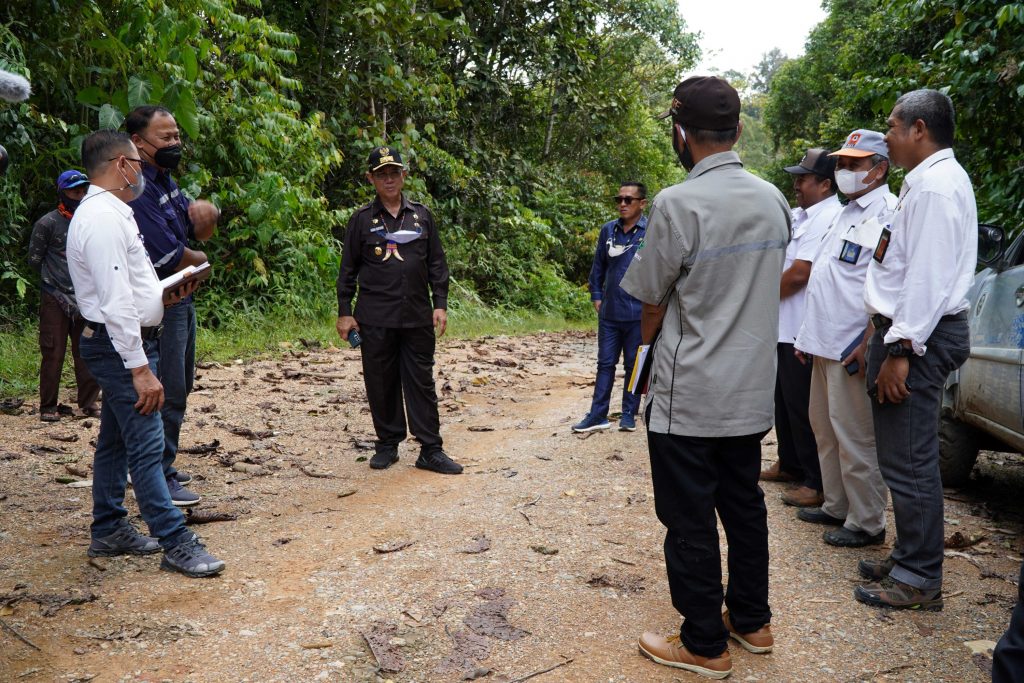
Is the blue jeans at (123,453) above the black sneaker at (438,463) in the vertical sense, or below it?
above

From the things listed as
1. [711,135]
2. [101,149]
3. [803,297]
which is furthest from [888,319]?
[101,149]

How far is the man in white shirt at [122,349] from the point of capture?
3754 millimetres

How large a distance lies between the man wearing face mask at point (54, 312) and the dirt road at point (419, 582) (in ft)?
1.69

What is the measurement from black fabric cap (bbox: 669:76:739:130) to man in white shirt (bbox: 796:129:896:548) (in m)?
1.45

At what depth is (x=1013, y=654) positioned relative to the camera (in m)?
2.41

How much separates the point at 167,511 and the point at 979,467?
19.5 feet

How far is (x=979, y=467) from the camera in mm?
6715

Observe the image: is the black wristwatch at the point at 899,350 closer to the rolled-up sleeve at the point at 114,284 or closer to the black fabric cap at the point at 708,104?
the black fabric cap at the point at 708,104

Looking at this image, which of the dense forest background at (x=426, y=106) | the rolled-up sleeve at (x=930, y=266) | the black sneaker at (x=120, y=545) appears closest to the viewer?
the rolled-up sleeve at (x=930, y=266)

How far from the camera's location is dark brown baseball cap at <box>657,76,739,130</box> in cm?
314

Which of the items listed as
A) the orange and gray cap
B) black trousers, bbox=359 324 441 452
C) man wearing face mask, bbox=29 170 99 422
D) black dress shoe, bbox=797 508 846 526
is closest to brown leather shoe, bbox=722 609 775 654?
black dress shoe, bbox=797 508 846 526

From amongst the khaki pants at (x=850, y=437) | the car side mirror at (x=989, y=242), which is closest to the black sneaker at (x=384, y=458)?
the khaki pants at (x=850, y=437)

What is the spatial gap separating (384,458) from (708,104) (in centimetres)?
384

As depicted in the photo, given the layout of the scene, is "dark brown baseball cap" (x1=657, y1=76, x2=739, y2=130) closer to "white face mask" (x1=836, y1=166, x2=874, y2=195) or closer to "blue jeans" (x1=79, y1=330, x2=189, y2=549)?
"white face mask" (x1=836, y1=166, x2=874, y2=195)
